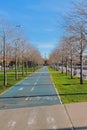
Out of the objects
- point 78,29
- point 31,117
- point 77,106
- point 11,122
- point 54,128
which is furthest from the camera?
point 78,29

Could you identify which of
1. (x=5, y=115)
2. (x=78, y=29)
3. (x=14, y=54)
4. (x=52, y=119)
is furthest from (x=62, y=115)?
(x=14, y=54)

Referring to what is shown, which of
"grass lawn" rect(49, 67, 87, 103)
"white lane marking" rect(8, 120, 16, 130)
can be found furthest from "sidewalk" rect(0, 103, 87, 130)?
"grass lawn" rect(49, 67, 87, 103)

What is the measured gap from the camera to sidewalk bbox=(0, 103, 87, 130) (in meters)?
10.5

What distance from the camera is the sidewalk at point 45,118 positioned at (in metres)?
10.5

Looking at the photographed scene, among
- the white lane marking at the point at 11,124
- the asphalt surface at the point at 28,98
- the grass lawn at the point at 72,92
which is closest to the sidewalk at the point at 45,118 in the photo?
the white lane marking at the point at 11,124

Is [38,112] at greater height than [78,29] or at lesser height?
lesser

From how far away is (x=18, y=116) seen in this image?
12766 millimetres

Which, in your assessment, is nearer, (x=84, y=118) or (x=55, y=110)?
(x=84, y=118)

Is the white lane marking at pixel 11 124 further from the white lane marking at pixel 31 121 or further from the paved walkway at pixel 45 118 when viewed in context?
the white lane marking at pixel 31 121

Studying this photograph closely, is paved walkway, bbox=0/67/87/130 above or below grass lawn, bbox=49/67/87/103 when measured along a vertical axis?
above

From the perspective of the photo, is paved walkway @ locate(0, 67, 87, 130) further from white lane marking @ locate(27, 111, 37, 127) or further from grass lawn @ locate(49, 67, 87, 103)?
grass lawn @ locate(49, 67, 87, 103)

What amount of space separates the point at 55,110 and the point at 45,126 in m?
3.76

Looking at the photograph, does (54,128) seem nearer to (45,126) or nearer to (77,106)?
(45,126)

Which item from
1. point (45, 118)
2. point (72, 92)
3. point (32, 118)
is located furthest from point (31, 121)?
point (72, 92)
